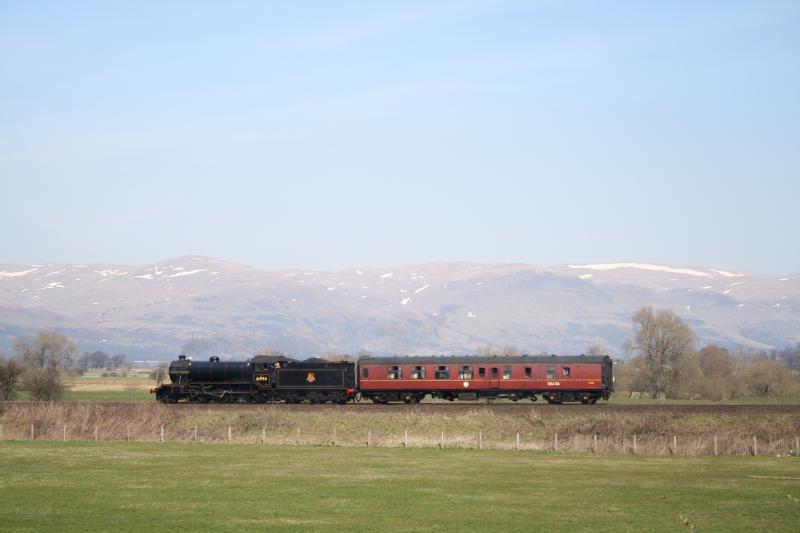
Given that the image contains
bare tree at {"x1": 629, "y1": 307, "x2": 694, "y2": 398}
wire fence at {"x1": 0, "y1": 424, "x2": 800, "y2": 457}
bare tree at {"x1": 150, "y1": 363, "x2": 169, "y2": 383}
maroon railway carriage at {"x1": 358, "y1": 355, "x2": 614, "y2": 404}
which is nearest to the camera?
wire fence at {"x1": 0, "y1": 424, "x2": 800, "y2": 457}

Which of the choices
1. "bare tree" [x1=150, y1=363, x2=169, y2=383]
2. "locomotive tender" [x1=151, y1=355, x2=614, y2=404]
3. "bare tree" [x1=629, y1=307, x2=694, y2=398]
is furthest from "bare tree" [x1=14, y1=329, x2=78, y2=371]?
"bare tree" [x1=629, y1=307, x2=694, y2=398]

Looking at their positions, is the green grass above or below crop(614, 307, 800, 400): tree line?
below

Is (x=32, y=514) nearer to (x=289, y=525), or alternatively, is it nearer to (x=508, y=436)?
(x=289, y=525)

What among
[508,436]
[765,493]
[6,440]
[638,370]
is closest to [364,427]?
[508,436]

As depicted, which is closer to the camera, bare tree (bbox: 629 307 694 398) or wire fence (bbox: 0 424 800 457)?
wire fence (bbox: 0 424 800 457)

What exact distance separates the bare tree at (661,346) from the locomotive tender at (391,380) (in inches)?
1981

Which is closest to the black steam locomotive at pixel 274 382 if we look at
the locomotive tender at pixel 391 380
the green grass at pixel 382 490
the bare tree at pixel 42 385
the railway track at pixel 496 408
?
the locomotive tender at pixel 391 380

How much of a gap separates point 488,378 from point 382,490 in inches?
1622

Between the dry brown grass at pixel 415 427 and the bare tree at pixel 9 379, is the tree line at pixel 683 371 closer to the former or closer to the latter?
the dry brown grass at pixel 415 427

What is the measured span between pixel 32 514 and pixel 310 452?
23.1 metres

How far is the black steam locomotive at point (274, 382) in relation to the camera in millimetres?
81438

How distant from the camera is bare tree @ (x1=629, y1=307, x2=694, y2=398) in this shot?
12825cm

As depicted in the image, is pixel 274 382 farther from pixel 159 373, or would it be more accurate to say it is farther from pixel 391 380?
pixel 159 373

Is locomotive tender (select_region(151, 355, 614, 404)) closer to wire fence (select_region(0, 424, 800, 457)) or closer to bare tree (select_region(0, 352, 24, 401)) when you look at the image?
wire fence (select_region(0, 424, 800, 457))
